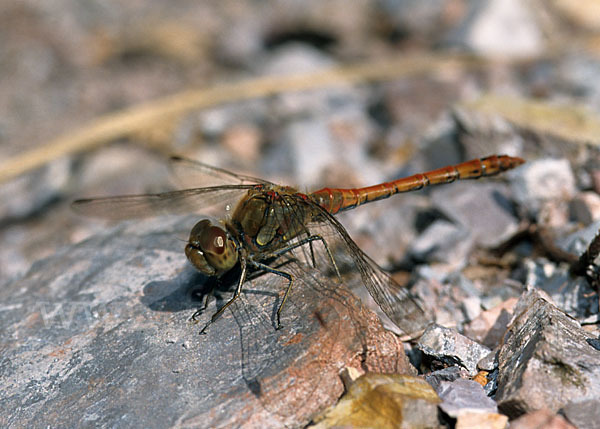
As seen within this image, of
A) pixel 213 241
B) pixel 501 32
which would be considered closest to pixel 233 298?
pixel 213 241

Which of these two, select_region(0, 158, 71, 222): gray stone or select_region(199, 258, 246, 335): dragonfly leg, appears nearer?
select_region(199, 258, 246, 335): dragonfly leg

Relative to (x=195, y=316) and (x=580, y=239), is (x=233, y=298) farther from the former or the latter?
(x=580, y=239)

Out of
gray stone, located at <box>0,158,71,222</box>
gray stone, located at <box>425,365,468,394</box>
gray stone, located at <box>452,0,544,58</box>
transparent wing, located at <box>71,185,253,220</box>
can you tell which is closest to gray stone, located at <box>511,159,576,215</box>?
gray stone, located at <box>425,365,468,394</box>

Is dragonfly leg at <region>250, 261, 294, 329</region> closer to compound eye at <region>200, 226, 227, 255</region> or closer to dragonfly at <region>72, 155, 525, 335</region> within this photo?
dragonfly at <region>72, 155, 525, 335</region>

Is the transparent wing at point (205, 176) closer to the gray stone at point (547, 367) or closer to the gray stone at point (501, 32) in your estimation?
the gray stone at point (547, 367)

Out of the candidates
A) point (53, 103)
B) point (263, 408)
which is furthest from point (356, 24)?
point (263, 408)

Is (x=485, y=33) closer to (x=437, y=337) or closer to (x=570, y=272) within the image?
(x=570, y=272)
